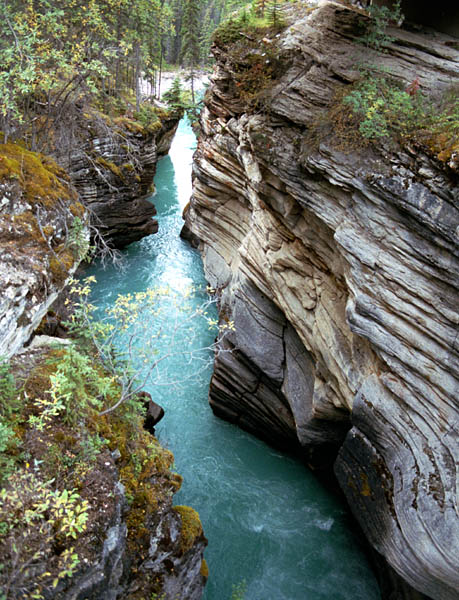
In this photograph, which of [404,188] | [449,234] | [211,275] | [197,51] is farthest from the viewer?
[197,51]

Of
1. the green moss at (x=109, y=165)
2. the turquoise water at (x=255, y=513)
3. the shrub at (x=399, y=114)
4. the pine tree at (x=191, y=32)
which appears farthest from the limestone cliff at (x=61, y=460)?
the pine tree at (x=191, y=32)

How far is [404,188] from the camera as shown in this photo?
23.3ft

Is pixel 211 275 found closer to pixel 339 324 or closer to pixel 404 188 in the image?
pixel 339 324

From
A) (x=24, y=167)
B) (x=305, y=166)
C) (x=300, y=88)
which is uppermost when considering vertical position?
(x=300, y=88)

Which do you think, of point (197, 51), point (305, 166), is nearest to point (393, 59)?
point (305, 166)

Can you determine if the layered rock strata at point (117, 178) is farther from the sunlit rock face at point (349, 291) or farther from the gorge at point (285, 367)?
the sunlit rock face at point (349, 291)

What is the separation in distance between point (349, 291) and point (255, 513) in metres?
6.70

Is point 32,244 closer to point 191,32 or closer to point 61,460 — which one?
point 61,460

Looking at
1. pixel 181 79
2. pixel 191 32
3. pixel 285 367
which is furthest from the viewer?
pixel 181 79

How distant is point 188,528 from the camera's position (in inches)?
279

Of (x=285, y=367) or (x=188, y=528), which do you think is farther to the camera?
(x=285, y=367)

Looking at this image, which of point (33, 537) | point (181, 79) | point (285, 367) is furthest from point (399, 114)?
point (181, 79)

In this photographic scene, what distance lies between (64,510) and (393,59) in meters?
10.7

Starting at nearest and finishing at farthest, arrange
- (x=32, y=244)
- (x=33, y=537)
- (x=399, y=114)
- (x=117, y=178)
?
(x=33, y=537) < (x=32, y=244) < (x=399, y=114) < (x=117, y=178)
